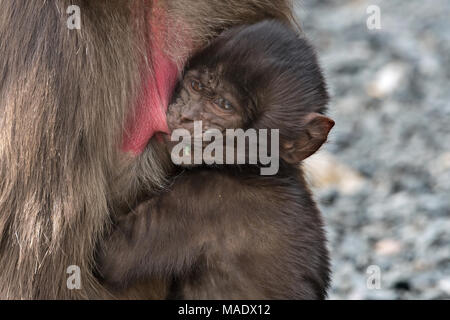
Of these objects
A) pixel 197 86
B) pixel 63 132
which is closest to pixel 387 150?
pixel 197 86

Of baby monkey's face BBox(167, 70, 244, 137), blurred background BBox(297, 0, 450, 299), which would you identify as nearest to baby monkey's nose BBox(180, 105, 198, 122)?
baby monkey's face BBox(167, 70, 244, 137)

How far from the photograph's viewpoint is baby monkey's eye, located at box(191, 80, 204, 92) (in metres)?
3.73

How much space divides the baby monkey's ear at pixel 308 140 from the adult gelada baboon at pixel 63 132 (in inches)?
22.5

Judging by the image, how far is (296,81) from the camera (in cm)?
371

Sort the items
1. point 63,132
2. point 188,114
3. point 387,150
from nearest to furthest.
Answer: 1. point 63,132
2. point 188,114
3. point 387,150

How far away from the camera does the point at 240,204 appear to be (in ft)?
11.9

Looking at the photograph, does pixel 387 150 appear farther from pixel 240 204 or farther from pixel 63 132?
pixel 63 132

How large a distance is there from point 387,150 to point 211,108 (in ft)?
10.6

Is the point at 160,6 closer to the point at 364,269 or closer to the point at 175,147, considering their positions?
the point at 175,147

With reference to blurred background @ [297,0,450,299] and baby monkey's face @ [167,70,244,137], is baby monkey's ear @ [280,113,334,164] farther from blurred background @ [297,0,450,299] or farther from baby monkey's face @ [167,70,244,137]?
blurred background @ [297,0,450,299]

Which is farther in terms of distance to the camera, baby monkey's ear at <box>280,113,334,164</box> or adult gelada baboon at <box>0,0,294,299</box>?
baby monkey's ear at <box>280,113,334,164</box>

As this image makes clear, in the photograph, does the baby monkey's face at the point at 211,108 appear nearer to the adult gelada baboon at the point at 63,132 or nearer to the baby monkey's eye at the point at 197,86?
the baby monkey's eye at the point at 197,86

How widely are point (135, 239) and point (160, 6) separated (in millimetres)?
848

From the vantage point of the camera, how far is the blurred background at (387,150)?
554 centimetres
